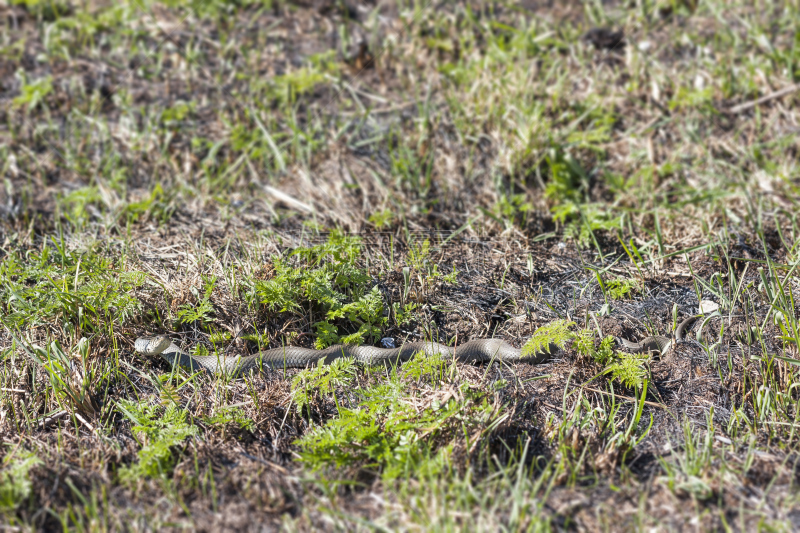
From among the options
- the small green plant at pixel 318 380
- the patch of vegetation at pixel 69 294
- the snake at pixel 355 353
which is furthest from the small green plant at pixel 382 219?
the patch of vegetation at pixel 69 294

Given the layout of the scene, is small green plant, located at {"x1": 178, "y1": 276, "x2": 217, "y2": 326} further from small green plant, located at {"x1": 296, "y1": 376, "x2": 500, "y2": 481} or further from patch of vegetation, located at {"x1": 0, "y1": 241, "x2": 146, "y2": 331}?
small green plant, located at {"x1": 296, "y1": 376, "x2": 500, "y2": 481}

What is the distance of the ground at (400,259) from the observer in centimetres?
274

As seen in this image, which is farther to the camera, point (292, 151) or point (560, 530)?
point (292, 151)

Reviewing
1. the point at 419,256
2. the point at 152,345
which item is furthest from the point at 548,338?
the point at 152,345

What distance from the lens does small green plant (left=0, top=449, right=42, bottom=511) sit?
2.61 metres

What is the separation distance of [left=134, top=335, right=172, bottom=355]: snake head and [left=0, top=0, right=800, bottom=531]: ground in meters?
0.14

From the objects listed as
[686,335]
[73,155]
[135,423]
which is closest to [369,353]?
[135,423]

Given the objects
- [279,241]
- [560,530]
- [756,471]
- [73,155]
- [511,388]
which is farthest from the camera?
[73,155]

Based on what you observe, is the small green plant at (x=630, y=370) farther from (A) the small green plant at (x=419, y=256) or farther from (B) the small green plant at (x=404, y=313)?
(A) the small green plant at (x=419, y=256)

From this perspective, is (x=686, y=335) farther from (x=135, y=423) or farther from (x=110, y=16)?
(x=110, y=16)

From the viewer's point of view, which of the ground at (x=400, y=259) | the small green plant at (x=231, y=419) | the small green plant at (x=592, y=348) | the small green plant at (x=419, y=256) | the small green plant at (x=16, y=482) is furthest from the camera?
the small green plant at (x=419, y=256)

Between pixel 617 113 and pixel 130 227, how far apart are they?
3.82 metres

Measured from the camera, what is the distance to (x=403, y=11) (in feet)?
19.9

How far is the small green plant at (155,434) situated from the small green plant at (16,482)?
353 millimetres
